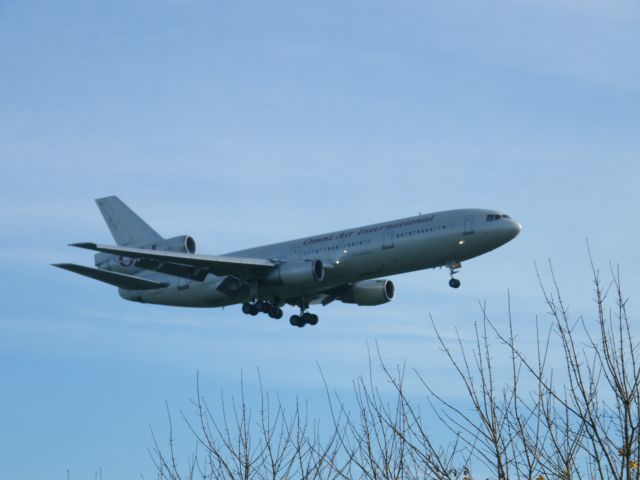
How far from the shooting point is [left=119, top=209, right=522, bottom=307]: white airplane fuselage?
51.4 meters

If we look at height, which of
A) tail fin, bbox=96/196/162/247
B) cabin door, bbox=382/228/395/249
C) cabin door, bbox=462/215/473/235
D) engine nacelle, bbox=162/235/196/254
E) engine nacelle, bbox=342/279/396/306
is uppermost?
tail fin, bbox=96/196/162/247

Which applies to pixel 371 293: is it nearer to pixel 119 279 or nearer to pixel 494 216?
pixel 494 216

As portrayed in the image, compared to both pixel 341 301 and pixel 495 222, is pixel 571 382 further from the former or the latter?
pixel 341 301

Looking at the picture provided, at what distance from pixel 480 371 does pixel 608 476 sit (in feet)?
11.6

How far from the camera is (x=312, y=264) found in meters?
52.2

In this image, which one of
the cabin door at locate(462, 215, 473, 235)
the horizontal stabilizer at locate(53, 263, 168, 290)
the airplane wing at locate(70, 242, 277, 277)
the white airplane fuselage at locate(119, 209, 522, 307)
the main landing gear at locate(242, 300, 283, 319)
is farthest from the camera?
the horizontal stabilizer at locate(53, 263, 168, 290)

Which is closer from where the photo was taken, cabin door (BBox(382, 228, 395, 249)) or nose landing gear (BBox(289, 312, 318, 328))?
cabin door (BBox(382, 228, 395, 249))

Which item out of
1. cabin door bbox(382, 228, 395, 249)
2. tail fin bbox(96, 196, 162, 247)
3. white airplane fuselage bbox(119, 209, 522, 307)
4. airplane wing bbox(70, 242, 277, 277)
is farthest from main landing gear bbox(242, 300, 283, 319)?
tail fin bbox(96, 196, 162, 247)

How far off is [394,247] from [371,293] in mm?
8630

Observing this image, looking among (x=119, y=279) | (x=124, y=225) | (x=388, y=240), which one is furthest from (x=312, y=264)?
(x=124, y=225)

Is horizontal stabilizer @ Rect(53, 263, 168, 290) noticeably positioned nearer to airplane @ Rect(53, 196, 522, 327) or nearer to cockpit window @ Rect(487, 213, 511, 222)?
airplane @ Rect(53, 196, 522, 327)

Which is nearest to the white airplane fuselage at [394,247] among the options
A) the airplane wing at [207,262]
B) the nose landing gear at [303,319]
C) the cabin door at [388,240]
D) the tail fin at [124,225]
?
the cabin door at [388,240]

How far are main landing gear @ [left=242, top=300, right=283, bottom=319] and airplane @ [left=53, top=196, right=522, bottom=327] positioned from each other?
0.18 ft

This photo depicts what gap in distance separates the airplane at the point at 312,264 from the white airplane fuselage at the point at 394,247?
0.05 metres
